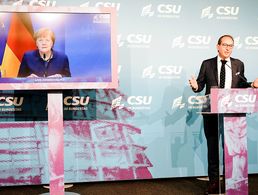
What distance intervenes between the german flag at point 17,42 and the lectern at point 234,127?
1796 millimetres

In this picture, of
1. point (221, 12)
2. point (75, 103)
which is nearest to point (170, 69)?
point (221, 12)

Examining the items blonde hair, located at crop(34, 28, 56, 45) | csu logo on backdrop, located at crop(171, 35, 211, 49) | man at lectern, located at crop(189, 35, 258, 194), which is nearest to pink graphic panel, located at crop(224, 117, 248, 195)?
man at lectern, located at crop(189, 35, 258, 194)

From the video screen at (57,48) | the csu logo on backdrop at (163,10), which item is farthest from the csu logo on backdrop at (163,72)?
the video screen at (57,48)

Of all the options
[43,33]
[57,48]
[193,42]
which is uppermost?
[193,42]

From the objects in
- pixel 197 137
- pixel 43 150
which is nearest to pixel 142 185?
pixel 197 137

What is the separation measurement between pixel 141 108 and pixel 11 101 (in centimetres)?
165

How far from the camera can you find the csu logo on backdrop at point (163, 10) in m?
4.94

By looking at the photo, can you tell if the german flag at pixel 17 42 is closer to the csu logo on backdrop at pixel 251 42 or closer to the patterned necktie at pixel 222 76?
the patterned necktie at pixel 222 76

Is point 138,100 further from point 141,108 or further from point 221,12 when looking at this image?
point 221,12

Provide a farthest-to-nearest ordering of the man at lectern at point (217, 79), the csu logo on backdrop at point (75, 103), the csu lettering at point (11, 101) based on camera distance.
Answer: the csu logo on backdrop at point (75, 103), the csu lettering at point (11, 101), the man at lectern at point (217, 79)

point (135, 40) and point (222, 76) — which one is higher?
point (135, 40)

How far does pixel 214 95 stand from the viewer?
3.08 meters

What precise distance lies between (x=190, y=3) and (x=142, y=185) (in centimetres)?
249

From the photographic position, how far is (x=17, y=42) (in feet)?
11.6
